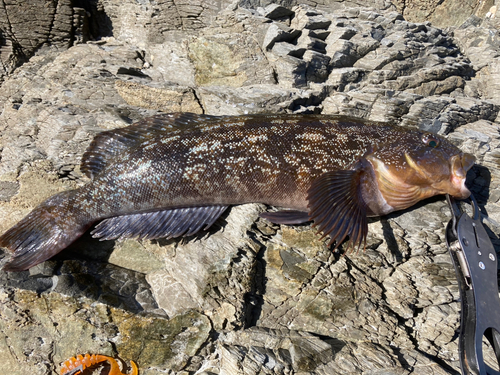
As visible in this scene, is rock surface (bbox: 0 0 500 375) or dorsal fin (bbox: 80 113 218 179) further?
dorsal fin (bbox: 80 113 218 179)

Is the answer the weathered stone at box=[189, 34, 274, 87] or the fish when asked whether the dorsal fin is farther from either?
the weathered stone at box=[189, 34, 274, 87]

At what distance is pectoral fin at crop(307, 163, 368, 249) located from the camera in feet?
9.30

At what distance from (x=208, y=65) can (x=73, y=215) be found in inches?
107

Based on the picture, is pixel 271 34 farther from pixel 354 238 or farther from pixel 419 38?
pixel 354 238

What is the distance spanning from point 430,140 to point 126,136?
2729mm

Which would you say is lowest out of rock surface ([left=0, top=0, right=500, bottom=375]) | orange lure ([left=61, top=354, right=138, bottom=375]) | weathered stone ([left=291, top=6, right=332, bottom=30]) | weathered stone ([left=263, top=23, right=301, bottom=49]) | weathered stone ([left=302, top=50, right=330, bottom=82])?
orange lure ([left=61, top=354, right=138, bottom=375])

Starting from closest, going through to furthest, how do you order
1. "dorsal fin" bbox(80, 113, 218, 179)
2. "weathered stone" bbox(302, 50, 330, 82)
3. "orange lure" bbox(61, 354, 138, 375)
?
1. "orange lure" bbox(61, 354, 138, 375)
2. "dorsal fin" bbox(80, 113, 218, 179)
3. "weathered stone" bbox(302, 50, 330, 82)

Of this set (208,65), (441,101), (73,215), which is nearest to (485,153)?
(441,101)

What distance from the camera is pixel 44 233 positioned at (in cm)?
296

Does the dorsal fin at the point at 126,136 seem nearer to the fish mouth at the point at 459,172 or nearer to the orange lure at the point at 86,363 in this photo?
the orange lure at the point at 86,363

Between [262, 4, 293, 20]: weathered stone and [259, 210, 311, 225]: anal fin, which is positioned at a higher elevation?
[262, 4, 293, 20]: weathered stone

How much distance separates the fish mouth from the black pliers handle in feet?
0.56

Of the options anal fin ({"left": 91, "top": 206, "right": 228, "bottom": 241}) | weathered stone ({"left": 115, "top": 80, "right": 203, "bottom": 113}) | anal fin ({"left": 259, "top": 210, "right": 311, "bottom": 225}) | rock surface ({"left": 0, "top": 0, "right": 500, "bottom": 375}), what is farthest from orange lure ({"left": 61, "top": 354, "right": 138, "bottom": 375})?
weathered stone ({"left": 115, "top": 80, "right": 203, "bottom": 113})

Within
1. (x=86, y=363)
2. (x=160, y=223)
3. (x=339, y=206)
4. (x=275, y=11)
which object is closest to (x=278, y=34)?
(x=275, y=11)
